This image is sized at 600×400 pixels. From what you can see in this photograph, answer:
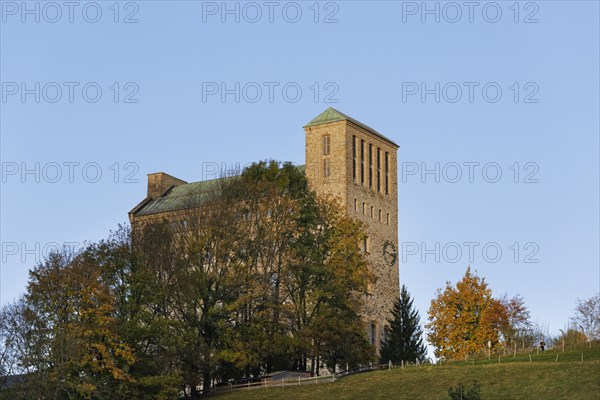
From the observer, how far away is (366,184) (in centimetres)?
8656

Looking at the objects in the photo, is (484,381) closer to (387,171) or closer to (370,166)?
(370,166)

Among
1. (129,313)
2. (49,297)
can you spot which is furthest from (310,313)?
(49,297)

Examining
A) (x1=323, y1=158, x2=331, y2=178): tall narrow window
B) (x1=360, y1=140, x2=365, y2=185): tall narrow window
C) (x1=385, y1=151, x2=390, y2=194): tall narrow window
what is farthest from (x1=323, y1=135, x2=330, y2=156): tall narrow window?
(x1=385, y1=151, x2=390, y2=194): tall narrow window

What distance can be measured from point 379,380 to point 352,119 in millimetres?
32714

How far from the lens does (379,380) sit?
→ 191 feet

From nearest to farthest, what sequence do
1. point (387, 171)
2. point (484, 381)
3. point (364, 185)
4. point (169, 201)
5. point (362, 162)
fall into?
point (484, 381) → point (364, 185) → point (362, 162) → point (387, 171) → point (169, 201)

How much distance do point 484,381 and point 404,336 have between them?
2665 centimetres

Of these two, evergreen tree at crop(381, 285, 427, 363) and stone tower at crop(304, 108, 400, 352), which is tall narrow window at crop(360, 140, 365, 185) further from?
evergreen tree at crop(381, 285, 427, 363)

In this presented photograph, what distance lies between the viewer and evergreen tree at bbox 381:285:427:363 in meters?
77.3

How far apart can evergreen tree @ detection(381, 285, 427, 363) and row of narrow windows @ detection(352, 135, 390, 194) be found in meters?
9.21

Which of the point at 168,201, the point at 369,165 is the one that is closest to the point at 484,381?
the point at 369,165

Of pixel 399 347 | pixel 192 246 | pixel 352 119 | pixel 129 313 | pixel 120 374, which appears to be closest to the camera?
pixel 120 374

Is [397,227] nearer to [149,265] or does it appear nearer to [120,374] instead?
[149,265]

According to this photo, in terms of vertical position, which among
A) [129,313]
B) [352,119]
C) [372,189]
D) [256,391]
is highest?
[352,119]
